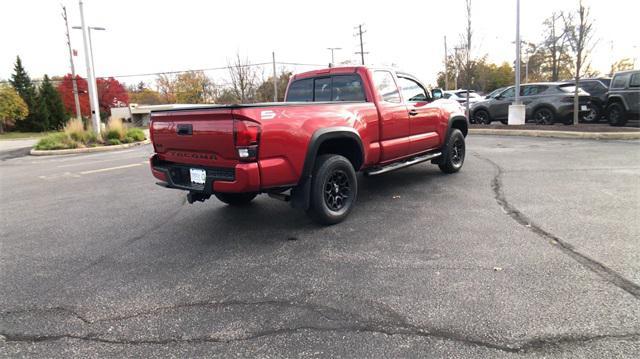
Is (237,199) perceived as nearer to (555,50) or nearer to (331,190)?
(331,190)

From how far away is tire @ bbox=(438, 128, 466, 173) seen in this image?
24.5ft

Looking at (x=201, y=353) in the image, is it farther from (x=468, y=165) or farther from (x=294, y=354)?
(x=468, y=165)

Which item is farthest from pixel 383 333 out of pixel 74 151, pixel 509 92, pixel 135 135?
pixel 135 135

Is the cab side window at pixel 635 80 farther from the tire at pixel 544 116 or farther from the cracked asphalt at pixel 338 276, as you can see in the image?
the cracked asphalt at pixel 338 276

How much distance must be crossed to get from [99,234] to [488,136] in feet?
42.3

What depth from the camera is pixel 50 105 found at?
159 feet

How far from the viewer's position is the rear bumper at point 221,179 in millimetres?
4023

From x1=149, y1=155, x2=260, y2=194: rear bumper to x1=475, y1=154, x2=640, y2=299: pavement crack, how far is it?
2989 millimetres

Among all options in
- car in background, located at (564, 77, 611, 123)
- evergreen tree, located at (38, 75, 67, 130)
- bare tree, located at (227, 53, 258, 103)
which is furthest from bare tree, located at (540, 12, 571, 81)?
evergreen tree, located at (38, 75, 67, 130)

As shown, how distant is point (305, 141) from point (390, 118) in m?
1.79

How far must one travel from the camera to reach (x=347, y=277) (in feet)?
11.6

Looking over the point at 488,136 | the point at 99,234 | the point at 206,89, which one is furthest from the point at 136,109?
the point at 99,234

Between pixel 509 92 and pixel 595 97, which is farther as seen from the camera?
pixel 509 92

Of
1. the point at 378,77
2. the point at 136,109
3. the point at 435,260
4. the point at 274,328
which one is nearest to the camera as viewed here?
the point at 274,328
